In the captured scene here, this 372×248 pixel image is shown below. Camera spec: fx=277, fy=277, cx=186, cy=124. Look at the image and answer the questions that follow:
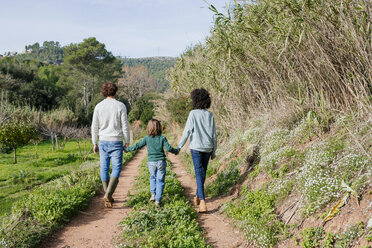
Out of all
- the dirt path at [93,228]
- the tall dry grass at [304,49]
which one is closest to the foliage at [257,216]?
the tall dry grass at [304,49]

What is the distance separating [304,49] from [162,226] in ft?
12.4

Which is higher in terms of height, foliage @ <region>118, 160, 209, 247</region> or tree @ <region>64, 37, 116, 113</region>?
tree @ <region>64, 37, 116, 113</region>

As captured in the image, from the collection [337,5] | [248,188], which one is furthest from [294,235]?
[337,5]

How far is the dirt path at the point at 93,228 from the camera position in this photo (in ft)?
11.5

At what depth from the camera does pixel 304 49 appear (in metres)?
4.86

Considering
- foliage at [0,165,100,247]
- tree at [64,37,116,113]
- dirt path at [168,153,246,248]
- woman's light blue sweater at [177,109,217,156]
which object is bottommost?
dirt path at [168,153,246,248]

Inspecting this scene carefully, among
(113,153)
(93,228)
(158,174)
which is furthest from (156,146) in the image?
(93,228)

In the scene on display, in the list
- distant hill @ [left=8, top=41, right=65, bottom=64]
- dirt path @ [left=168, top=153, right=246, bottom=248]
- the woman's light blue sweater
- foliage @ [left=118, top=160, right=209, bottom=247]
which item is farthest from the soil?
distant hill @ [left=8, top=41, right=65, bottom=64]

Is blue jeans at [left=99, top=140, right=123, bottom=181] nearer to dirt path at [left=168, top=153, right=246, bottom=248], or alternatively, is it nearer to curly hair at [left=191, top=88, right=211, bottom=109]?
curly hair at [left=191, top=88, right=211, bottom=109]

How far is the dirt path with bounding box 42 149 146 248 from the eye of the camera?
350 cm

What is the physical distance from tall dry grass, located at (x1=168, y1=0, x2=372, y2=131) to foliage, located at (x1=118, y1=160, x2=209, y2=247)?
7.68 feet

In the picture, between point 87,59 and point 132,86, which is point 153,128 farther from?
point 132,86

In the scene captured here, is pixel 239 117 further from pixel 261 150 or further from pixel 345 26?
pixel 345 26

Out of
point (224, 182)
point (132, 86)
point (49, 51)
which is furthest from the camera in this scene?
point (49, 51)
